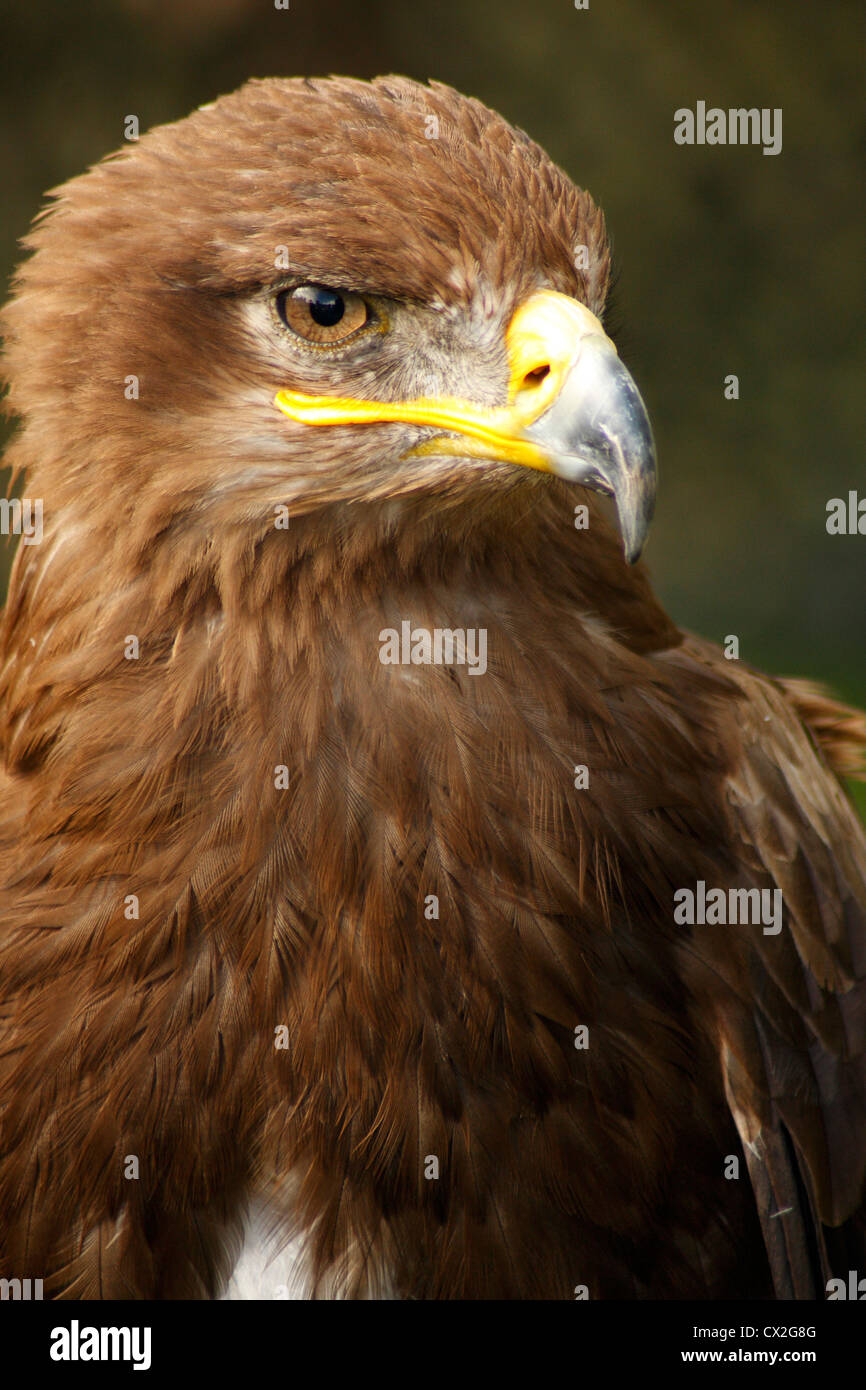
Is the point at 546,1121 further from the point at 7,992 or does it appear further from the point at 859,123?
the point at 859,123

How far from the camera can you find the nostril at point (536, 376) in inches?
65.5

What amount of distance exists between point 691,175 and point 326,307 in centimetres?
482

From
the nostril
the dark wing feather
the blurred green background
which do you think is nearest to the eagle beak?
the nostril

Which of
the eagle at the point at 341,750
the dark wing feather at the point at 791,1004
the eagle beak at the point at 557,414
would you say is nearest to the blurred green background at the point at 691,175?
the dark wing feather at the point at 791,1004

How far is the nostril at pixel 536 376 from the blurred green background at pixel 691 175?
420 cm

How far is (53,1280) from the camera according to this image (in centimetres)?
193

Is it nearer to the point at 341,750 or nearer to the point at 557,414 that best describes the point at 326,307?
the point at 557,414

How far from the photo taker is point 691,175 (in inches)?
236

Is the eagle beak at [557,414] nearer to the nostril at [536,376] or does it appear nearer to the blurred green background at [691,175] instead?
the nostril at [536,376]

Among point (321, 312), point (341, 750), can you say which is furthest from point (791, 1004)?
point (321, 312)

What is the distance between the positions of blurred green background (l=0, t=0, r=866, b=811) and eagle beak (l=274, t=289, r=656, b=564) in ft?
13.7

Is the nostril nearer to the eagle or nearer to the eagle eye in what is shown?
the eagle
